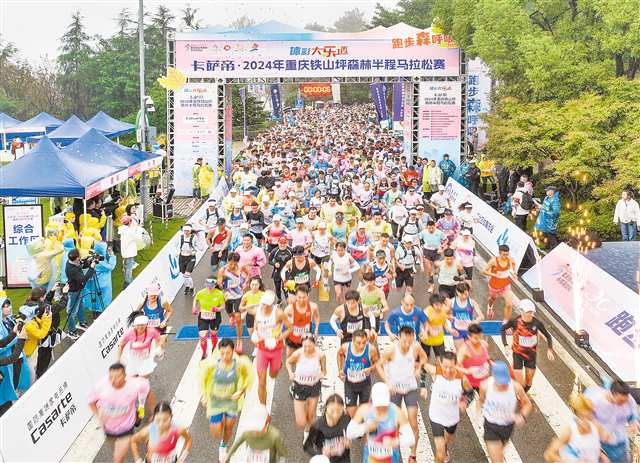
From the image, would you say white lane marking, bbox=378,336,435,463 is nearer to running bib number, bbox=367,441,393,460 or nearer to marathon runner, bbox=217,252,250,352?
running bib number, bbox=367,441,393,460

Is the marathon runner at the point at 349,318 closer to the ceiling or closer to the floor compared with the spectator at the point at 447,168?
closer to the floor

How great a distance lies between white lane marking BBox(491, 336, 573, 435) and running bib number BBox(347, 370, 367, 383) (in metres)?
2.72

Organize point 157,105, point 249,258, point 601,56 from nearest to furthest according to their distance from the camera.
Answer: point 249,258, point 601,56, point 157,105

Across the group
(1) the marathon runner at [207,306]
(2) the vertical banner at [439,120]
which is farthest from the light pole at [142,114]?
(1) the marathon runner at [207,306]

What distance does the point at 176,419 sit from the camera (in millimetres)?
8805

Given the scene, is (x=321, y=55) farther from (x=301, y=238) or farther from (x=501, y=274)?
(x=501, y=274)

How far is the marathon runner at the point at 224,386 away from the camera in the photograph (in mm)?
7344

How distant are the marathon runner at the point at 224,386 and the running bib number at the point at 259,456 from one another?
1283mm

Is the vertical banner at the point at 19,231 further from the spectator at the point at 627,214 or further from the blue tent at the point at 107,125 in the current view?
the blue tent at the point at 107,125

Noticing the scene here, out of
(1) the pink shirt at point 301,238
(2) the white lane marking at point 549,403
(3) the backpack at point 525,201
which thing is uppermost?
(3) the backpack at point 525,201

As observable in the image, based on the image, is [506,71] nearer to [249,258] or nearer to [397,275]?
[397,275]

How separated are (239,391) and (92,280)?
5.81 meters

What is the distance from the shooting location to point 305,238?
13.5m

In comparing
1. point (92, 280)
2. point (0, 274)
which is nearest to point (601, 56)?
point (92, 280)
